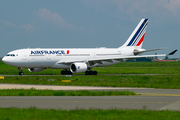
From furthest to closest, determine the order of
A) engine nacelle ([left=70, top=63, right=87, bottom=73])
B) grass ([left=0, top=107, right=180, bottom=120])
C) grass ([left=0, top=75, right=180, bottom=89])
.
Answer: engine nacelle ([left=70, top=63, right=87, bottom=73]) → grass ([left=0, top=75, right=180, bottom=89]) → grass ([left=0, top=107, right=180, bottom=120])

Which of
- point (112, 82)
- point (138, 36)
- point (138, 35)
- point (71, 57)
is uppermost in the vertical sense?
point (138, 35)

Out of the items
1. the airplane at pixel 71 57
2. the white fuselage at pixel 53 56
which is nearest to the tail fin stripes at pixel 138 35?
the airplane at pixel 71 57

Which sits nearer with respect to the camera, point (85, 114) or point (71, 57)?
point (85, 114)

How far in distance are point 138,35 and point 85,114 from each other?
47.4 m

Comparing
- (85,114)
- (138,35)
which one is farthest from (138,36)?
(85,114)

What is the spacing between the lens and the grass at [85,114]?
514 inches

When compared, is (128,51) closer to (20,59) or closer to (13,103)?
(20,59)

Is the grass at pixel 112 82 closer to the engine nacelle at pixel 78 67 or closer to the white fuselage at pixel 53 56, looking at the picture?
the white fuselage at pixel 53 56

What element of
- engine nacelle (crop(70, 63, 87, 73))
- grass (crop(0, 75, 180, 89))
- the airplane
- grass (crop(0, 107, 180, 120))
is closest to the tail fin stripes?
the airplane

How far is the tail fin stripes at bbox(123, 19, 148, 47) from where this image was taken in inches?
2324

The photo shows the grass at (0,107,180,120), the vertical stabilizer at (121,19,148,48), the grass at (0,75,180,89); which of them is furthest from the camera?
the vertical stabilizer at (121,19,148,48)

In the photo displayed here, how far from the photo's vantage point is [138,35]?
59812 mm

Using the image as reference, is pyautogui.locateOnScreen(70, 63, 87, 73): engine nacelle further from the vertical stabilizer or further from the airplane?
the vertical stabilizer

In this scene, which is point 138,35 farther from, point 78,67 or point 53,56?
point 53,56
